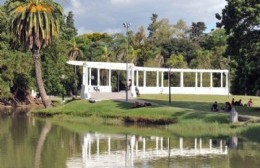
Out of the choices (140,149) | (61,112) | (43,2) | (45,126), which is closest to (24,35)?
(43,2)

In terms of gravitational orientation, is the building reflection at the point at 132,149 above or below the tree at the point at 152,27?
below

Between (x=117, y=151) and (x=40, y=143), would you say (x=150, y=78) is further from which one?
(x=117, y=151)

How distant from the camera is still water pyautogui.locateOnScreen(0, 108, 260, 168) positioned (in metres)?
24.1

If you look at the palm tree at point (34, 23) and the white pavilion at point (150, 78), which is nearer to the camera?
the palm tree at point (34, 23)

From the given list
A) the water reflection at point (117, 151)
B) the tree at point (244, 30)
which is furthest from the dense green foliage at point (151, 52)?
the water reflection at point (117, 151)

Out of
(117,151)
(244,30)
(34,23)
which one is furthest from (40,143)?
(34,23)

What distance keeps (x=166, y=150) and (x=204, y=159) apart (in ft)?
12.9

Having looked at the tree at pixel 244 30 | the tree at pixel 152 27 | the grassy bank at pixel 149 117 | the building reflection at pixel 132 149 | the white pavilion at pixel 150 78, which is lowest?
the building reflection at pixel 132 149

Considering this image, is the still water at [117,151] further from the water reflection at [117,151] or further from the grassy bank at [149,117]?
the grassy bank at [149,117]

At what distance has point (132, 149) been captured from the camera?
98.0ft

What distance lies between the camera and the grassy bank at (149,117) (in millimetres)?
38031

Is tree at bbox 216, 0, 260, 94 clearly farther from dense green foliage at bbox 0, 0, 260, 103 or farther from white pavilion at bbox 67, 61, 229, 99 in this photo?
white pavilion at bbox 67, 61, 229, 99

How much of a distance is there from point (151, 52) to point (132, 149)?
82.5m

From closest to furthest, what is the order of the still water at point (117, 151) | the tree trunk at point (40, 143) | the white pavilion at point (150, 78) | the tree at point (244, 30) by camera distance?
1. the still water at point (117, 151)
2. the tree trunk at point (40, 143)
3. the tree at point (244, 30)
4. the white pavilion at point (150, 78)
